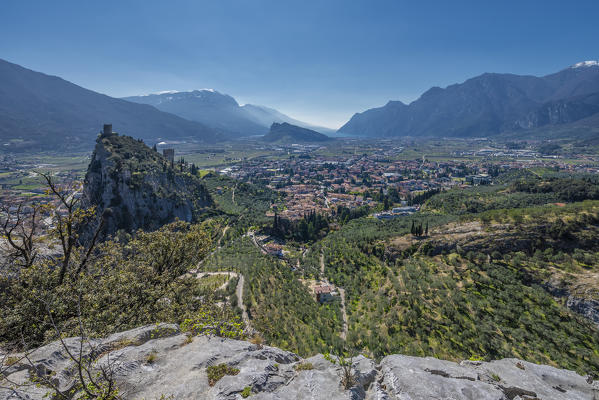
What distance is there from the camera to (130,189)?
5766 cm

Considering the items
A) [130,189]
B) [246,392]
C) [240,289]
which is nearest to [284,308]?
[240,289]

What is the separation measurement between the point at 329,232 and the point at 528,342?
4671cm

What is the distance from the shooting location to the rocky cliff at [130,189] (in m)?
56.2

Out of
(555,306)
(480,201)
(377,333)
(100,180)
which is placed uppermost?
(100,180)

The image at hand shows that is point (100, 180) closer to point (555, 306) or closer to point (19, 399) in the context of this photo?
point (19, 399)

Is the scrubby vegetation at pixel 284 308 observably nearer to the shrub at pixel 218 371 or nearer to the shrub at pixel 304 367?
the shrub at pixel 304 367

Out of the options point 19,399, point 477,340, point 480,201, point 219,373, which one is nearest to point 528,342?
point 477,340

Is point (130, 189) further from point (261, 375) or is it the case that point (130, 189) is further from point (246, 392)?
point (246, 392)

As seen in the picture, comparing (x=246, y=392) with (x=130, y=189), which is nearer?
(x=246, y=392)

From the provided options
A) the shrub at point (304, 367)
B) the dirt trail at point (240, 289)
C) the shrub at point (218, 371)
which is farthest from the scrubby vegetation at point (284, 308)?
the shrub at point (218, 371)

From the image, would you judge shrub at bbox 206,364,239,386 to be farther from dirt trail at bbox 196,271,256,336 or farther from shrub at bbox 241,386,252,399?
dirt trail at bbox 196,271,256,336

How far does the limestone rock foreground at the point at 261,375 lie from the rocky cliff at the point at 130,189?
5141 centimetres

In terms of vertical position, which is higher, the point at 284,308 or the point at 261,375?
the point at 261,375

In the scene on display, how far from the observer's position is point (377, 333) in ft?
92.0
